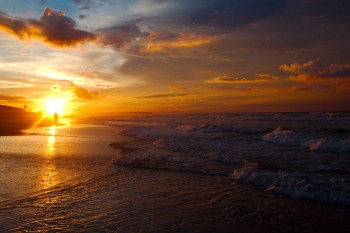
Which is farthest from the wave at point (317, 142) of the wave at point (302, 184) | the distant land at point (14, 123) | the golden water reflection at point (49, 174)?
the distant land at point (14, 123)

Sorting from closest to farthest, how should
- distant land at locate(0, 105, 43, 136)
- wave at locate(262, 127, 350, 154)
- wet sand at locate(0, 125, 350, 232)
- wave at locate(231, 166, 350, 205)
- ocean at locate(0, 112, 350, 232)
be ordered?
1. wet sand at locate(0, 125, 350, 232)
2. ocean at locate(0, 112, 350, 232)
3. wave at locate(231, 166, 350, 205)
4. wave at locate(262, 127, 350, 154)
5. distant land at locate(0, 105, 43, 136)

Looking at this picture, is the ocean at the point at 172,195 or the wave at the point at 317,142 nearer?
the ocean at the point at 172,195

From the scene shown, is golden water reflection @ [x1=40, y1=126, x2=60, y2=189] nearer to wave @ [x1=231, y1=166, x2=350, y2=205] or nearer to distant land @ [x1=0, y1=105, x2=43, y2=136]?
wave @ [x1=231, y1=166, x2=350, y2=205]

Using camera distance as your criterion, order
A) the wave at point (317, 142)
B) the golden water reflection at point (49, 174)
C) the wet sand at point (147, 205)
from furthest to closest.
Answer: the wave at point (317, 142) < the golden water reflection at point (49, 174) < the wet sand at point (147, 205)

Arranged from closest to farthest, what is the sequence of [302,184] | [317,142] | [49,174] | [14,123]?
[302,184]
[49,174]
[317,142]
[14,123]

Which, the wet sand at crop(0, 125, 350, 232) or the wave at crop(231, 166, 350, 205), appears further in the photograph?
the wave at crop(231, 166, 350, 205)

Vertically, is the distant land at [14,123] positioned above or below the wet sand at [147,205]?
above

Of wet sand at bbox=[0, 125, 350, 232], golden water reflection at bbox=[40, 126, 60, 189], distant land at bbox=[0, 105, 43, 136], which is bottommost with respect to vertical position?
wet sand at bbox=[0, 125, 350, 232]

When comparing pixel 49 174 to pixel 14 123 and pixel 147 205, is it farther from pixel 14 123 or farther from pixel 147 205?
pixel 14 123

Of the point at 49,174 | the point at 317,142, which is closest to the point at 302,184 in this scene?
the point at 49,174

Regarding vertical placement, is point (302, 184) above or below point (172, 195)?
above

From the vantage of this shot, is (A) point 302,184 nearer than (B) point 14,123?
Yes

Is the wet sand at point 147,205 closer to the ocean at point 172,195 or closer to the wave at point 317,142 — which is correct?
the ocean at point 172,195

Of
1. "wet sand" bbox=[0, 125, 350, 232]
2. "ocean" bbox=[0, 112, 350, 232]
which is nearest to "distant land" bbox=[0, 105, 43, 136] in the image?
"ocean" bbox=[0, 112, 350, 232]
